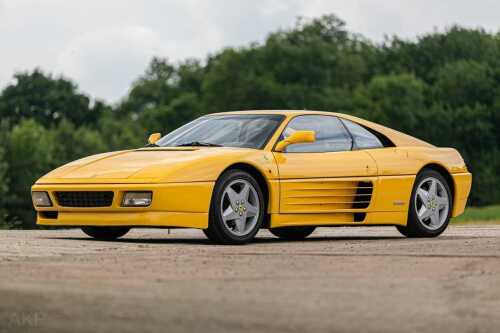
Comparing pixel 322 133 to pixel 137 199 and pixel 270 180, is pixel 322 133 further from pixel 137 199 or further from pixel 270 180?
pixel 137 199

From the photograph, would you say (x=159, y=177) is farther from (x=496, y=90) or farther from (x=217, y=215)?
(x=496, y=90)

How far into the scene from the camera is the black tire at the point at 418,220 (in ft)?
44.3

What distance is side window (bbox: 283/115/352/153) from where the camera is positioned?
1262 cm

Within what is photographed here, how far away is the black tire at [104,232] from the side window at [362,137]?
8.53ft

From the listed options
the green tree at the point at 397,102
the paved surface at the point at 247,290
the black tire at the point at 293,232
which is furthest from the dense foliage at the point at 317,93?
the paved surface at the point at 247,290

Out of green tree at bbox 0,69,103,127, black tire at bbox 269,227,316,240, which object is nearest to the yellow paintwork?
black tire at bbox 269,227,316,240

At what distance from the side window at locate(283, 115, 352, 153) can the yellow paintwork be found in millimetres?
85

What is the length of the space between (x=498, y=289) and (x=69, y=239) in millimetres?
5608

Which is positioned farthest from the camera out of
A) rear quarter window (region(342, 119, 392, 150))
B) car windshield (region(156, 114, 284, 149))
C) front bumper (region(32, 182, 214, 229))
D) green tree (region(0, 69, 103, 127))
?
green tree (region(0, 69, 103, 127))

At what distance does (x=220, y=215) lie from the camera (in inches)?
451

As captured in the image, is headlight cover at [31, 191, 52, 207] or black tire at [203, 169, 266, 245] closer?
black tire at [203, 169, 266, 245]

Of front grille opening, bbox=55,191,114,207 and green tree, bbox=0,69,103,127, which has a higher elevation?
green tree, bbox=0,69,103,127

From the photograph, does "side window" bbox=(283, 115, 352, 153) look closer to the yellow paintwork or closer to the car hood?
the yellow paintwork

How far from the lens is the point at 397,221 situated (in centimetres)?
1337
